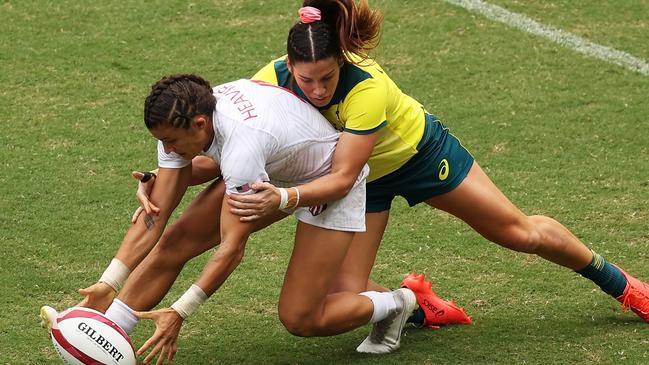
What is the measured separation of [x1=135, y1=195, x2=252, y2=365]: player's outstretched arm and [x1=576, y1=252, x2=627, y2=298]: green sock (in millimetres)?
1865

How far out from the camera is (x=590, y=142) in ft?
26.8

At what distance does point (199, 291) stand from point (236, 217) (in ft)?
1.10

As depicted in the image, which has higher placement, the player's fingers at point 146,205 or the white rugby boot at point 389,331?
the player's fingers at point 146,205

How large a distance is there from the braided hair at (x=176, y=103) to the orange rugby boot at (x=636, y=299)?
2308mm

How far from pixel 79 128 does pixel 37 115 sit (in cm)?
38

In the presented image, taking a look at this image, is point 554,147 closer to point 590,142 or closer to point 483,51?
point 590,142

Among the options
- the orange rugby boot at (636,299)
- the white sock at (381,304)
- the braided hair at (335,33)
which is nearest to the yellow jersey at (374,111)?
the braided hair at (335,33)

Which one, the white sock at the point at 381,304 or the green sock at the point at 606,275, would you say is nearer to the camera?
the white sock at the point at 381,304

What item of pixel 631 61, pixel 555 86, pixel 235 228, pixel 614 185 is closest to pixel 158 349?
pixel 235 228

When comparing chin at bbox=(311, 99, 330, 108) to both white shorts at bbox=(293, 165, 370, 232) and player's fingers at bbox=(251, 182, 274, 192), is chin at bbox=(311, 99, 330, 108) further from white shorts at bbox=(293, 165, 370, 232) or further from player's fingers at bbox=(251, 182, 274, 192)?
player's fingers at bbox=(251, 182, 274, 192)

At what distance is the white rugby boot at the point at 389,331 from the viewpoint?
5777 mm

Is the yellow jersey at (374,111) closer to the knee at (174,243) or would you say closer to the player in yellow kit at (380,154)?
the player in yellow kit at (380,154)

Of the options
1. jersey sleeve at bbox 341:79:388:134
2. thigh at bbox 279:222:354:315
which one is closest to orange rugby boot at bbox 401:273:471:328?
thigh at bbox 279:222:354:315

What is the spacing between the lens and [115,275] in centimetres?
550
